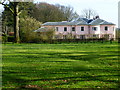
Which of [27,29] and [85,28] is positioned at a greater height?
[85,28]

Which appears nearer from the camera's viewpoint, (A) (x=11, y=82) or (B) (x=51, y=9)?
(A) (x=11, y=82)

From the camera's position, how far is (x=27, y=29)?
36375 mm

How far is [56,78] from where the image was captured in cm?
595

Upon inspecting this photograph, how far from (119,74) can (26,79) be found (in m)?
2.67

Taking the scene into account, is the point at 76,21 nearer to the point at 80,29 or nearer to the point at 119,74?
the point at 80,29

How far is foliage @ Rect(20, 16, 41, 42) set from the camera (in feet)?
107

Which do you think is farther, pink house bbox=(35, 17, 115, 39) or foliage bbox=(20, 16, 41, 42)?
pink house bbox=(35, 17, 115, 39)

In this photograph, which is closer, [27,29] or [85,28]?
[27,29]

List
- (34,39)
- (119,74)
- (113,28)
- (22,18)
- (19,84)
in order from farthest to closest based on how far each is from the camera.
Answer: (113,28), (22,18), (34,39), (119,74), (19,84)

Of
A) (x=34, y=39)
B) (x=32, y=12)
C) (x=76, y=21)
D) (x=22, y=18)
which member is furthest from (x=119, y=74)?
(x=32, y=12)

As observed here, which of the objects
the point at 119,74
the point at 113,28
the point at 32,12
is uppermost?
the point at 32,12

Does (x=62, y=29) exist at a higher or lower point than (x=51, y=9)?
lower

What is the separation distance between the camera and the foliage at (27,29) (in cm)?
3248

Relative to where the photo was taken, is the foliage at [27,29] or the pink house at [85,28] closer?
the foliage at [27,29]
